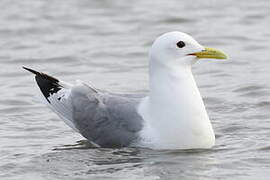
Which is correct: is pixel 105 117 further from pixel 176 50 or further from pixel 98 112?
pixel 176 50

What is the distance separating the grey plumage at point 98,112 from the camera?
8.88 meters

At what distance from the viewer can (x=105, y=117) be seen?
907 cm

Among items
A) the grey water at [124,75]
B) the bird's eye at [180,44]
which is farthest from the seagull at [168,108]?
the grey water at [124,75]

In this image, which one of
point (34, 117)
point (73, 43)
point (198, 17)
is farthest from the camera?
point (198, 17)

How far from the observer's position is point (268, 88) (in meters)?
11.4

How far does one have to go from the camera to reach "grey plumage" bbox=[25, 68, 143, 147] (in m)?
8.88

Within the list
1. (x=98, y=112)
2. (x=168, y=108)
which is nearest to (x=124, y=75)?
(x=98, y=112)

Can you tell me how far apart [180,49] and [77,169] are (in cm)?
152

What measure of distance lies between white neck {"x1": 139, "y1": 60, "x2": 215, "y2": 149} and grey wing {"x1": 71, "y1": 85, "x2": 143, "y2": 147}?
140 millimetres

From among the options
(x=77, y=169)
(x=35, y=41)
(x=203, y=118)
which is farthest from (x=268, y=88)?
(x=35, y=41)

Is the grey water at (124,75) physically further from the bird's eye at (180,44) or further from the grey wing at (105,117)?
the bird's eye at (180,44)

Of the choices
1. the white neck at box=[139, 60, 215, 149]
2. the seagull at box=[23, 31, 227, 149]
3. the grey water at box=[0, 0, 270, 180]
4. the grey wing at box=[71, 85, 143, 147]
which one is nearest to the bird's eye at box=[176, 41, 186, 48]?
the seagull at box=[23, 31, 227, 149]

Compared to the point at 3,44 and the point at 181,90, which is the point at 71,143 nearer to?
the point at 181,90

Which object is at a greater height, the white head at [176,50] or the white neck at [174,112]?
the white head at [176,50]
